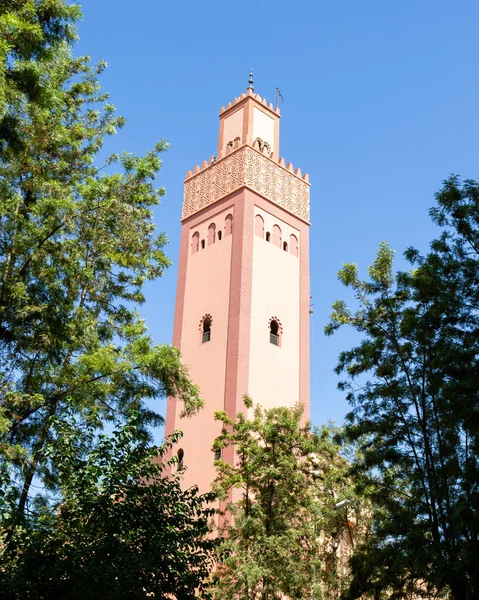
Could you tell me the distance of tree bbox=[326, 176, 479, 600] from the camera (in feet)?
39.6

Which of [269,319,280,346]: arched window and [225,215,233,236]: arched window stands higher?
[225,215,233,236]: arched window

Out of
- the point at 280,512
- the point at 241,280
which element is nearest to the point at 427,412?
the point at 280,512

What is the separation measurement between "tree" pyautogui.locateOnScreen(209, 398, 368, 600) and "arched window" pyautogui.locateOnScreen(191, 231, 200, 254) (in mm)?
11756

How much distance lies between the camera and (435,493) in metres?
12.9

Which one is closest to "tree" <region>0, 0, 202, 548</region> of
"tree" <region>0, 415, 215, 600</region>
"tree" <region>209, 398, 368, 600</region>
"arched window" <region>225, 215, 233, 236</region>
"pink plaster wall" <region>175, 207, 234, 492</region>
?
"tree" <region>0, 415, 215, 600</region>

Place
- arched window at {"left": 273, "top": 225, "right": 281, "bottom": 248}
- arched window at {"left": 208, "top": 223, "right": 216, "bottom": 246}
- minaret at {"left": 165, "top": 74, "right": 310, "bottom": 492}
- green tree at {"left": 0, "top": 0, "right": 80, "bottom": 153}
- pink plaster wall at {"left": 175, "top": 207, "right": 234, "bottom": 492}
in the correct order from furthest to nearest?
arched window at {"left": 208, "top": 223, "right": 216, "bottom": 246}
arched window at {"left": 273, "top": 225, "right": 281, "bottom": 248}
minaret at {"left": 165, "top": 74, "right": 310, "bottom": 492}
pink plaster wall at {"left": 175, "top": 207, "right": 234, "bottom": 492}
green tree at {"left": 0, "top": 0, "right": 80, "bottom": 153}

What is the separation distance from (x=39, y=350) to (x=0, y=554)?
3530 millimetres

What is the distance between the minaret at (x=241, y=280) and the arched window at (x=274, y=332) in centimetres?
4

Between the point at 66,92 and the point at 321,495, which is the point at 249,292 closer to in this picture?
the point at 321,495

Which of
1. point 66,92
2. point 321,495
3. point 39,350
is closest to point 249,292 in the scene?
point 321,495

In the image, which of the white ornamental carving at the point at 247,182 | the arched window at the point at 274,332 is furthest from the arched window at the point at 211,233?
the arched window at the point at 274,332

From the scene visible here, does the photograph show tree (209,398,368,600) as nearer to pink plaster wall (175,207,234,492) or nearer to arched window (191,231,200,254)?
pink plaster wall (175,207,234,492)

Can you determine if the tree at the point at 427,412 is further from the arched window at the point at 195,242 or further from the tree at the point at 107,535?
the arched window at the point at 195,242

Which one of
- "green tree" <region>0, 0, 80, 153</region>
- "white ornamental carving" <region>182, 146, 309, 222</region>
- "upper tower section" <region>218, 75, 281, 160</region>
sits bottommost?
"green tree" <region>0, 0, 80, 153</region>
